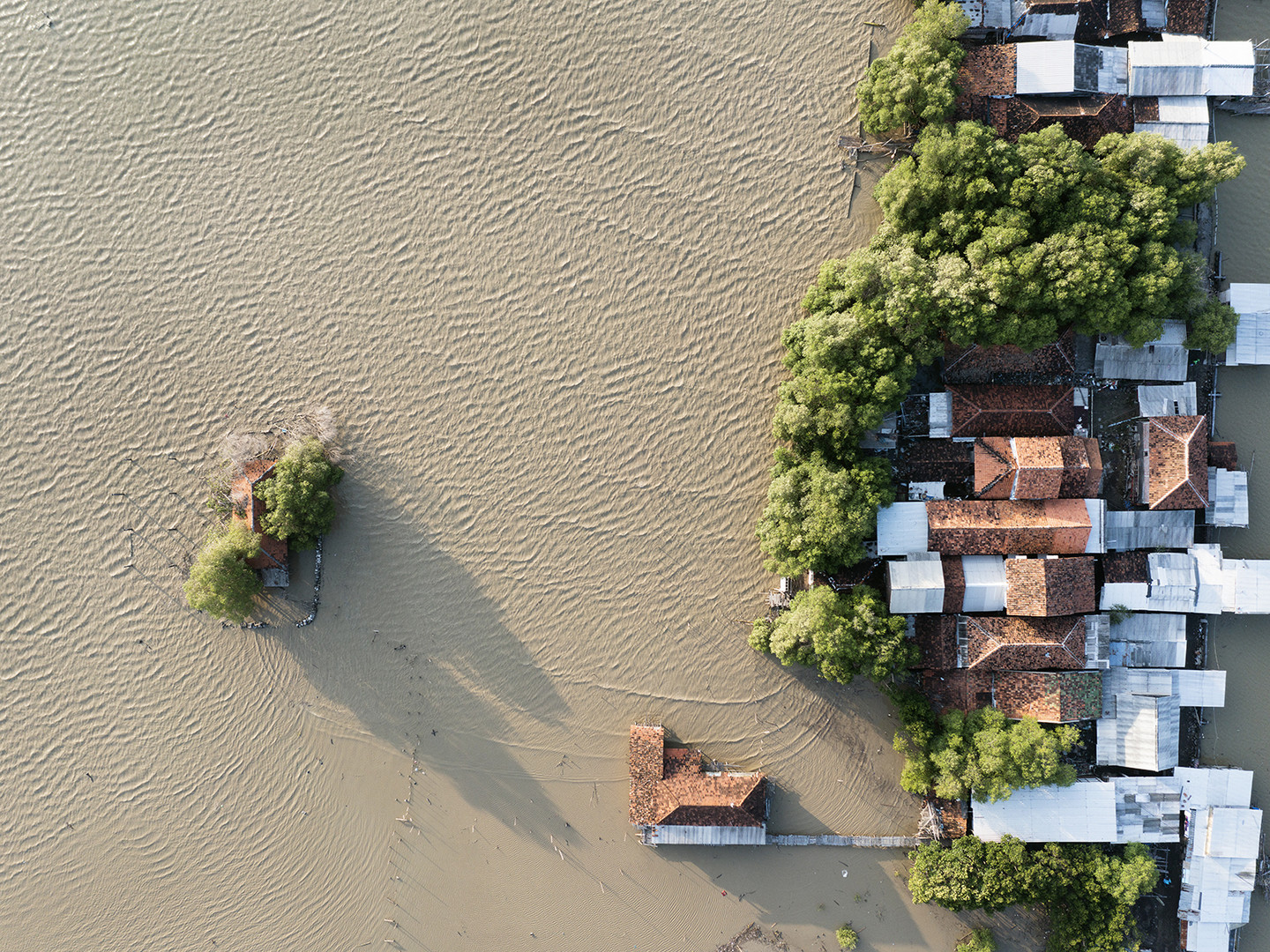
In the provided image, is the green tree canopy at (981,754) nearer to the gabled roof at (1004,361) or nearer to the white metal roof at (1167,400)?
the white metal roof at (1167,400)

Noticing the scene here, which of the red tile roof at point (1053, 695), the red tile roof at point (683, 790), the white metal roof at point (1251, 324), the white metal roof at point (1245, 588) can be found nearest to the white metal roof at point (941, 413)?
the red tile roof at point (1053, 695)

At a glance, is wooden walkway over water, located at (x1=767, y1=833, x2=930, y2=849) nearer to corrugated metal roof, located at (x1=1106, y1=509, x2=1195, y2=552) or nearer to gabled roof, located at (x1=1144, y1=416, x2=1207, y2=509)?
corrugated metal roof, located at (x1=1106, y1=509, x2=1195, y2=552)

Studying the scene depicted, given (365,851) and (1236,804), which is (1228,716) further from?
(365,851)

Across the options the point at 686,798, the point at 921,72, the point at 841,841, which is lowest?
the point at 841,841

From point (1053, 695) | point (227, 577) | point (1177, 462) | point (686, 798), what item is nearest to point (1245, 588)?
point (1177, 462)

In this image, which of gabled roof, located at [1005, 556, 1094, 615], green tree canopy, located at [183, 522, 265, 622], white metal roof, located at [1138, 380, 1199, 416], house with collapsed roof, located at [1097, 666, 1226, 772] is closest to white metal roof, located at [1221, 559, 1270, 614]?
house with collapsed roof, located at [1097, 666, 1226, 772]

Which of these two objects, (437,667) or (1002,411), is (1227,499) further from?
(437,667)
